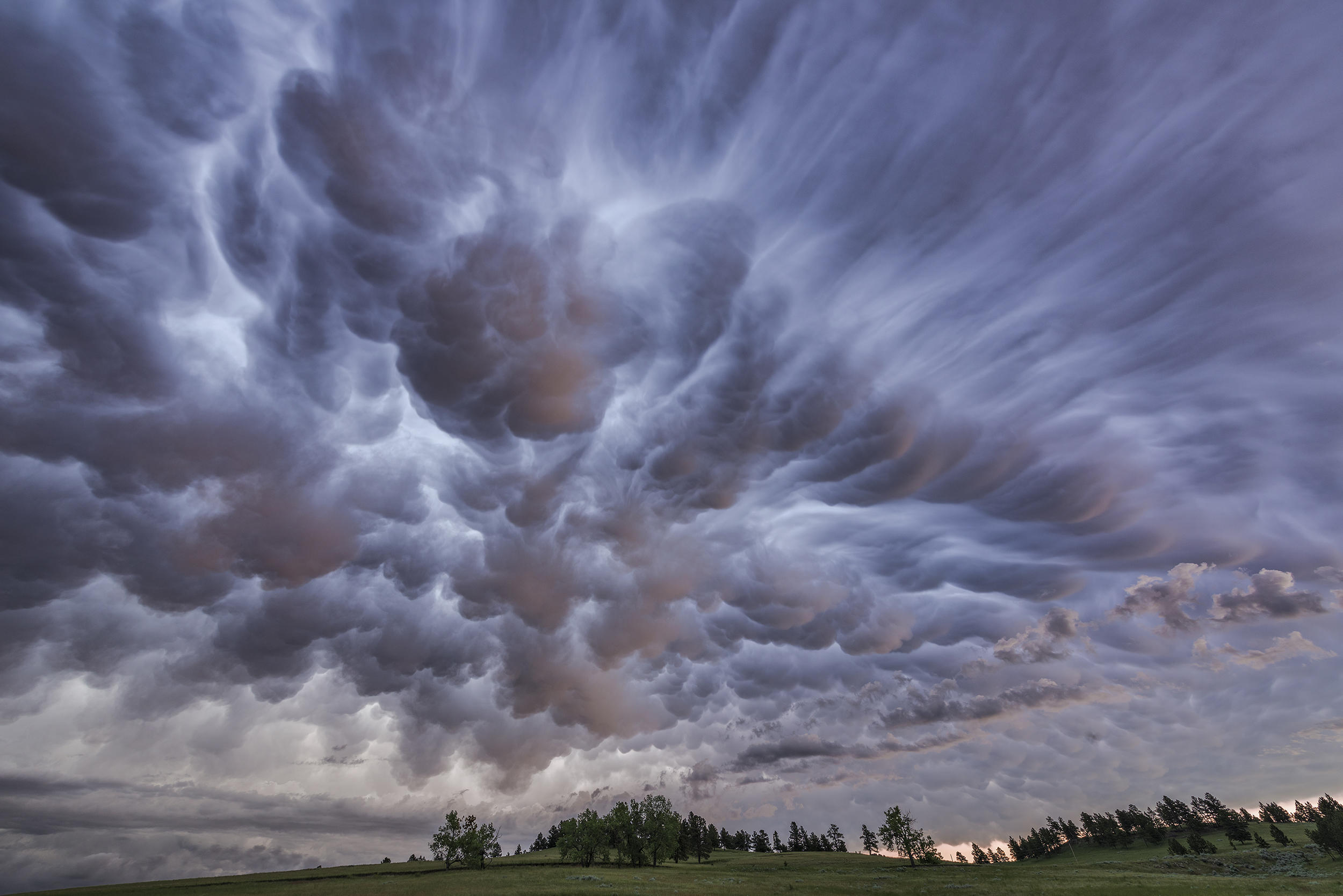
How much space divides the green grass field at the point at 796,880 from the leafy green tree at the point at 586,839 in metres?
6.00

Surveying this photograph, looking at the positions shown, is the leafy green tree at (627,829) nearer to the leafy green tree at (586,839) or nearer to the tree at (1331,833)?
the leafy green tree at (586,839)

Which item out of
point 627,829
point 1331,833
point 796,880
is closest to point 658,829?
point 627,829

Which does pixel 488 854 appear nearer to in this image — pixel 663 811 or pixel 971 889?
pixel 663 811

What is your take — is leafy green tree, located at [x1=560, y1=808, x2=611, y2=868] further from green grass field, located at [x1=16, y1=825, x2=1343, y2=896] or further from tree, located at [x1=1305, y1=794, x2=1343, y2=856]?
tree, located at [x1=1305, y1=794, x2=1343, y2=856]

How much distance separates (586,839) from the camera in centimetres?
16188

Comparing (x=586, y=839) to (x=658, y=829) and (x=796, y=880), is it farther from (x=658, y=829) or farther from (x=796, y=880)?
(x=796, y=880)

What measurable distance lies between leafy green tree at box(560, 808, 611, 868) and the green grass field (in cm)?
600

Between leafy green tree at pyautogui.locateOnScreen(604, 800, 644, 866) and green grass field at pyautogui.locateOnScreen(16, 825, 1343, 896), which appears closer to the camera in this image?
green grass field at pyautogui.locateOnScreen(16, 825, 1343, 896)

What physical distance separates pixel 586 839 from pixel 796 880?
65040mm

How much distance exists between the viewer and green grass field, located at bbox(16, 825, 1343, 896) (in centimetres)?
9244

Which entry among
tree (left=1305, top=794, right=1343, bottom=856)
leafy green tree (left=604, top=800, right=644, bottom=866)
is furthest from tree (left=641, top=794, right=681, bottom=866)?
tree (left=1305, top=794, right=1343, bottom=856)

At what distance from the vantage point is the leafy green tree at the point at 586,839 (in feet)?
528

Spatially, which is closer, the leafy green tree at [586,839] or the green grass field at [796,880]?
the green grass field at [796,880]

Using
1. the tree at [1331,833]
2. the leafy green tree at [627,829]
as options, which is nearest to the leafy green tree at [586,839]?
the leafy green tree at [627,829]
